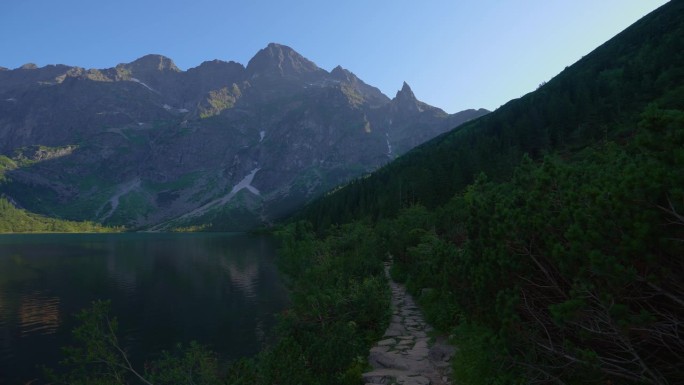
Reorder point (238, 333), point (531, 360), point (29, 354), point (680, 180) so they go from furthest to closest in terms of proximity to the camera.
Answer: point (238, 333)
point (29, 354)
point (531, 360)
point (680, 180)

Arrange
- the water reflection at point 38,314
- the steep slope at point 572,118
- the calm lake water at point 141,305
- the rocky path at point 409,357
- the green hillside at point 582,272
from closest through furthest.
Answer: the green hillside at point 582,272 < the rocky path at point 409,357 < the calm lake water at point 141,305 < the water reflection at point 38,314 < the steep slope at point 572,118

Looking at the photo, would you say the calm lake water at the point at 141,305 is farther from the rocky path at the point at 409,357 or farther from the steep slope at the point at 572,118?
the steep slope at the point at 572,118

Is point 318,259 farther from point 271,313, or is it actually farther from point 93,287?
point 93,287

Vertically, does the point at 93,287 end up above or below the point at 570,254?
below

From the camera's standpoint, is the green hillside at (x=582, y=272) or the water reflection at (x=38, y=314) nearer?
the green hillside at (x=582, y=272)

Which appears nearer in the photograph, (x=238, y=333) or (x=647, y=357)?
(x=647, y=357)

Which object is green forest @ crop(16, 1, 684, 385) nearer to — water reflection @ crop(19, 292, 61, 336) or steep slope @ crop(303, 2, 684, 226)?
water reflection @ crop(19, 292, 61, 336)

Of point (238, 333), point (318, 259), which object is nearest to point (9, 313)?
point (238, 333)

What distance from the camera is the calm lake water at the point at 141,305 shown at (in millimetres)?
38562

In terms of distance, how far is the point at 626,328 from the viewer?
23.7 ft

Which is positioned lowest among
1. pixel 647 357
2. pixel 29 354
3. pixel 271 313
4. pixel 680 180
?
pixel 271 313

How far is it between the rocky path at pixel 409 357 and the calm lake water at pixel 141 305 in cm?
2098

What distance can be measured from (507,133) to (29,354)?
114m

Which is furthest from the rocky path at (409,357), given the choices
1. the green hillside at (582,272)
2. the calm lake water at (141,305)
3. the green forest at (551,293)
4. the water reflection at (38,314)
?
the water reflection at (38,314)
